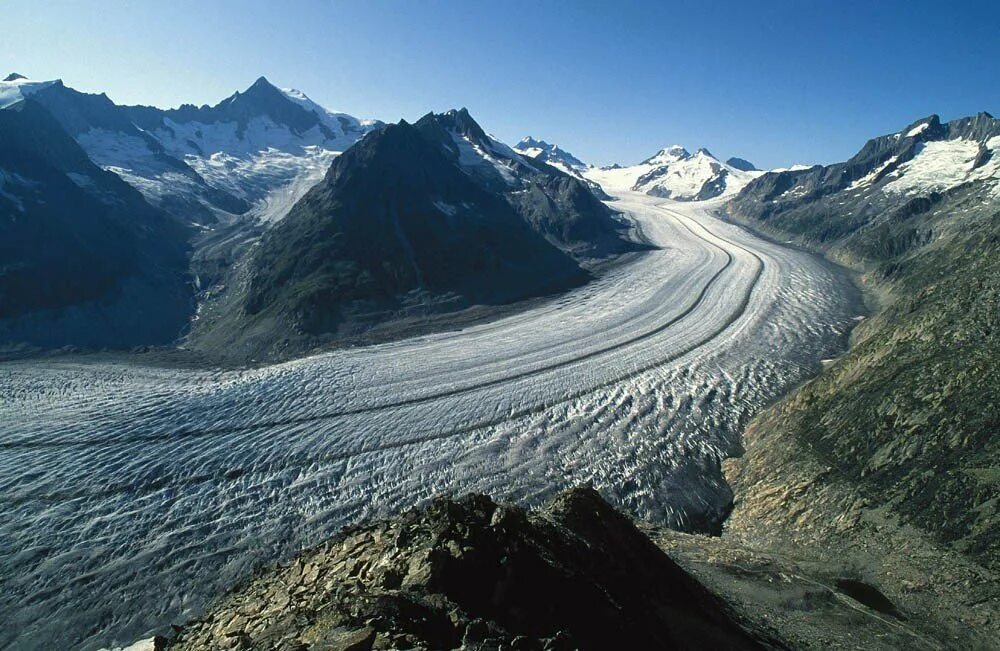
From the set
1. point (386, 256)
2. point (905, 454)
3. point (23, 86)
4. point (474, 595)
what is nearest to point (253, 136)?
point (23, 86)

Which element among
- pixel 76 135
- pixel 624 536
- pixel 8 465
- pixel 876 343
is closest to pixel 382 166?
pixel 8 465

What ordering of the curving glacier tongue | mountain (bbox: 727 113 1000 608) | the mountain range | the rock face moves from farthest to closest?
1. the mountain range
2. the curving glacier tongue
3. mountain (bbox: 727 113 1000 608)
4. the rock face

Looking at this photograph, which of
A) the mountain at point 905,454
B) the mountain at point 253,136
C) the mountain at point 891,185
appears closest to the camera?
the mountain at point 905,454

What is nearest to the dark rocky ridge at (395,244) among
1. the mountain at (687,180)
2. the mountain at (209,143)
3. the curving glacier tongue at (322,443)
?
the curving glacier tongue at (322,443)

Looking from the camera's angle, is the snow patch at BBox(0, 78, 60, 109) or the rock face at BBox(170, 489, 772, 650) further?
the snow patch at BBox(0, 78, 60, 109)

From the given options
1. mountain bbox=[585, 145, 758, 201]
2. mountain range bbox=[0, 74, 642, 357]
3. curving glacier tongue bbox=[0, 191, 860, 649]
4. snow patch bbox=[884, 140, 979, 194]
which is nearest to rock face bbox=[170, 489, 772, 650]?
curving glacier tongue bbox=[0, 191, 860, 649]

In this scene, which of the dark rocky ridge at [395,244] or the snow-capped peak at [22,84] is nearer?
the dark rocky ridge at [395,244]

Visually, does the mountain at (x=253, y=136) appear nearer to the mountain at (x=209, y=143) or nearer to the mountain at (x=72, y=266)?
the mountain at (x=209, y=143)

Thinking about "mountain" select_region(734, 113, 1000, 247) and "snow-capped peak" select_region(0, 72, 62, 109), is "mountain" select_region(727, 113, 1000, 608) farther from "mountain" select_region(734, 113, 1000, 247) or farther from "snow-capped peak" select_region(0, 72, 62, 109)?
"snow-capped peak" select_region(0, 72, 62, 109)
